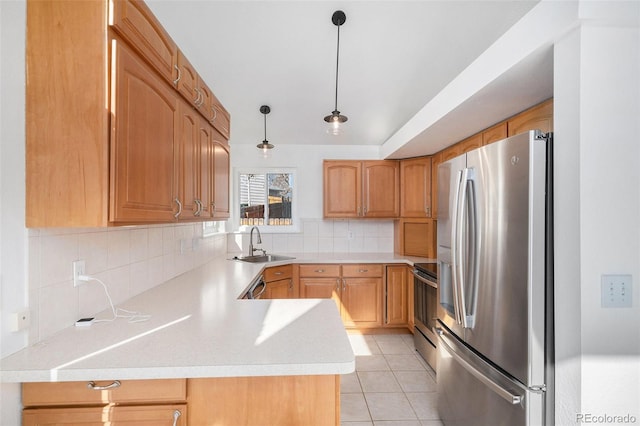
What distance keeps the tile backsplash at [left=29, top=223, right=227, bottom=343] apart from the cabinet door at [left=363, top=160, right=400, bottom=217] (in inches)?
87.9

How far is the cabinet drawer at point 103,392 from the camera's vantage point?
1.01 metres

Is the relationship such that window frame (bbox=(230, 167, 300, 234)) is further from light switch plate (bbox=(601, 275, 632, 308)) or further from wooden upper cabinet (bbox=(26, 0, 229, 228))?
light switch plate (bbox=(601, 275, 632, 308))

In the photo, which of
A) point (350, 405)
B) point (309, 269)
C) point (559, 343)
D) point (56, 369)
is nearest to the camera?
point (56, 369)

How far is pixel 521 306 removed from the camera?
1.34 m

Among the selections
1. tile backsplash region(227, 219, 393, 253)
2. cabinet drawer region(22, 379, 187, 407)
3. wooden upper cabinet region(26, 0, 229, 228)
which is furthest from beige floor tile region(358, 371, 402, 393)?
wooden upper cabinet region(26, 0, 229, 228)

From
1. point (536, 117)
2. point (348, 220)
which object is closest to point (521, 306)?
point (536, 117)

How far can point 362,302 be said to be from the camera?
349cm

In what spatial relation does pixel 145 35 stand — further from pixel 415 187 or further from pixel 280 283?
pixel 415 187

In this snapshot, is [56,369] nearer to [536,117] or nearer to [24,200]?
[24,200]

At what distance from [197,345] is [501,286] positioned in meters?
1.33

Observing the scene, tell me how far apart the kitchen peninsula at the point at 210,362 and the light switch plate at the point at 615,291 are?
959 mm

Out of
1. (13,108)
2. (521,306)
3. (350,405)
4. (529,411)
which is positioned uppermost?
(13,108)

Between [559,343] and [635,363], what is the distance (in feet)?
0.79

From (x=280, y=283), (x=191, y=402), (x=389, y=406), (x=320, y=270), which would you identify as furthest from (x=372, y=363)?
(x=191, y=402)
